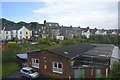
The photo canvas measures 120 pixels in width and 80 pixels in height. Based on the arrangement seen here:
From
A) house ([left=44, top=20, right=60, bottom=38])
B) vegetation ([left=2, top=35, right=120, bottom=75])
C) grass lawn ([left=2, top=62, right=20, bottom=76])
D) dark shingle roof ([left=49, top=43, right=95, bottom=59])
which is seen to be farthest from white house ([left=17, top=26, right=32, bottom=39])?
dark shingle roof ([left=49, top=43, right=95, bottom=59])

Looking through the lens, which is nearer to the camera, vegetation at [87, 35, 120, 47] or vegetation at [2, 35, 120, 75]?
vegetation at [2, 35, 120, 75]

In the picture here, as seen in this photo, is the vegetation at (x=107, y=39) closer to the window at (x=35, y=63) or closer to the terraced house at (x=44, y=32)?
the terraced house at (x=44, y=32)

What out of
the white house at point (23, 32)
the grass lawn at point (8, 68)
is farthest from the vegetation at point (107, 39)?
the white house at point (23, 32)

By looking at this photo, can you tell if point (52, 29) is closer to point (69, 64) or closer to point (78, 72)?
point (69, 64)

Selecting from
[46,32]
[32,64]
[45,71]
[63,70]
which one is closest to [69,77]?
[63,70]

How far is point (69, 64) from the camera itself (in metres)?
14.1

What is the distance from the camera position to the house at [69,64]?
13.5m

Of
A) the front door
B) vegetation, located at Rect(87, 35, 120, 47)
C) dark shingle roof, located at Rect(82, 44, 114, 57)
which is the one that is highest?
vegetation, located at Rect(87, 35, 120, 47)

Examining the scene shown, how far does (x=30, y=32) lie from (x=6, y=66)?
43.0 m

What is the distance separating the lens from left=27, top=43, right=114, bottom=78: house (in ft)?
44.2

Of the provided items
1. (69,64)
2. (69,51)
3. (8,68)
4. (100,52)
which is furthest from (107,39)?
(8,68)

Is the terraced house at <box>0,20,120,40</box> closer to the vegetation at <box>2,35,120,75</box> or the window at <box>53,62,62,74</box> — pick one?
the vegetation at <box>2,35,120,75</box>

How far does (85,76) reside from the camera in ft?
44.8

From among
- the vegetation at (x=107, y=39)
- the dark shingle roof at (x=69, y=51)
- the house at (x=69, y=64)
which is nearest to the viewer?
the house at (x=69, y=64)
